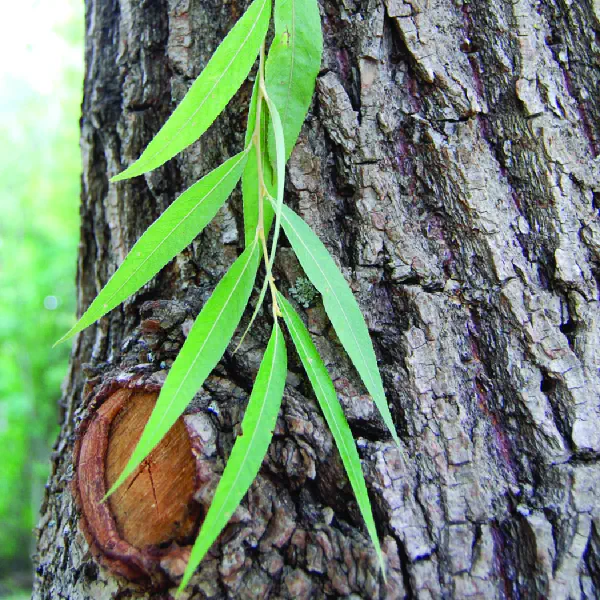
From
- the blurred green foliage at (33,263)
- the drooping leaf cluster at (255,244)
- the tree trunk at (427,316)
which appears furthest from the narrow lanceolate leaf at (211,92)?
the blurred green foliage at (33,263)

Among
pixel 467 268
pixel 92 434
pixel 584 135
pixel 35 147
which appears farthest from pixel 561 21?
pixel 35 147

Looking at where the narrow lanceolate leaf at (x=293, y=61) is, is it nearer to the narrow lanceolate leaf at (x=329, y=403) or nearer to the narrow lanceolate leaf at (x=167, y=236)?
the narrow lanceolate leaf at (x=167, y=236)

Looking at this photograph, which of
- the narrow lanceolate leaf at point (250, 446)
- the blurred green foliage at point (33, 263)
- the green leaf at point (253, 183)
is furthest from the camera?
the blurred green foliage at point (33, 263)

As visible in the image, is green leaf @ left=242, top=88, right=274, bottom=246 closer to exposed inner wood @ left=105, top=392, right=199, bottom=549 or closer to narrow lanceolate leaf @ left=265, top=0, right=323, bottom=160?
narrow lanceolate leaf @ left=265, top=0, right=323, bottom=160

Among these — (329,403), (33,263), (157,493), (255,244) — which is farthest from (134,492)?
(33,263)

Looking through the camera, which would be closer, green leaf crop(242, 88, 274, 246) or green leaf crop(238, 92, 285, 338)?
green leaf crop(238, 92, 285, 338)

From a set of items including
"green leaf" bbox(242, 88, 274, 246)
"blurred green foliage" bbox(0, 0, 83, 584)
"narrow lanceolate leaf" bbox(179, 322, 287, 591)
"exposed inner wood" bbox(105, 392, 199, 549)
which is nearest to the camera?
"narrow lanceolate leaf" bbox(179, 322, 287, 591)

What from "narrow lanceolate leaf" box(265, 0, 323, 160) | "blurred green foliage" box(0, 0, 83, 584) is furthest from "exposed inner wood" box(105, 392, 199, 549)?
"blurred green foliage" box(0, 0, 83, 584)

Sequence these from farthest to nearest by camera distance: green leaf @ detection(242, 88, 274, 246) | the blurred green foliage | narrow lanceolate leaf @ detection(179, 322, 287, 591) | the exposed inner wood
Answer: the blurred green foliage, green leaf @ detection(242, 88, 274, 246), the exposed inner wood, narrow lanceolate leaf @ detection(179, 322, 287, 591)
